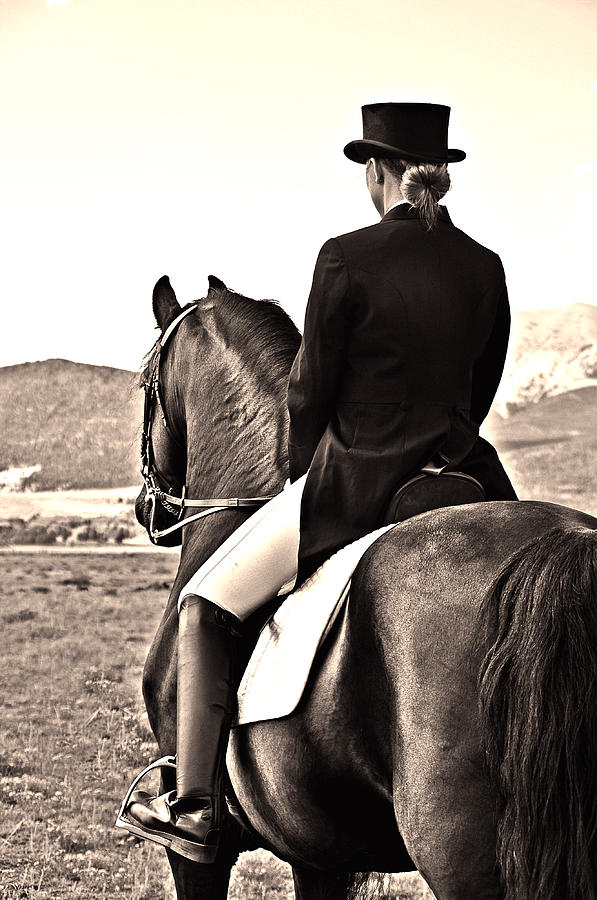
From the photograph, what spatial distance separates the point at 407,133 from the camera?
3.13 metres

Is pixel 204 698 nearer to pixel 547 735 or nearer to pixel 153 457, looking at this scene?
pixel 547 735

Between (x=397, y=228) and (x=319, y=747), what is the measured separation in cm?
153

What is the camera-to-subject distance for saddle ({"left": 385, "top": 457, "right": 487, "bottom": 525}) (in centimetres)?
297

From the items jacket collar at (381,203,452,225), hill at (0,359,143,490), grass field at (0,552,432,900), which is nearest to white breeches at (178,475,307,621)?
jacket collar at (381,203,452,225)

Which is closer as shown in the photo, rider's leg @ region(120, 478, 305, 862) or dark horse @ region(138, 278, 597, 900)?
dark horse @ region(138, 278, 597, 900)

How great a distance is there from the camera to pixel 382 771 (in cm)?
262

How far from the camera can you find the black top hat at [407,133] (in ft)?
10.3

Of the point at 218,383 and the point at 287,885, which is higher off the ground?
the point at 218,383

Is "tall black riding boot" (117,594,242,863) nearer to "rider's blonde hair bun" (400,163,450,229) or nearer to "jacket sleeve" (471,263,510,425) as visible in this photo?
"jacket sleeve" (471,263,510,425)

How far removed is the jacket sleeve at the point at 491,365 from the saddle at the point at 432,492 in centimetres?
38

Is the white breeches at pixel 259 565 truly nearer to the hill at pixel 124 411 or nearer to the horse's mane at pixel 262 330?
the horse's mane at pixel 262 330

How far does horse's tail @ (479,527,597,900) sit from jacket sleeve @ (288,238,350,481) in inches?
41.3

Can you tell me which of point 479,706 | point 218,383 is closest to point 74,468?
point 218,383

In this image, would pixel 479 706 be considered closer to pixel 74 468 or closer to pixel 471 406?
pixel 471 406
